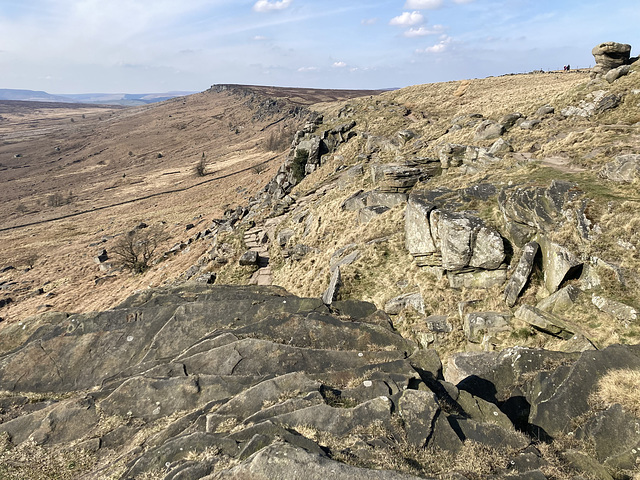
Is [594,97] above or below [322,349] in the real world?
above

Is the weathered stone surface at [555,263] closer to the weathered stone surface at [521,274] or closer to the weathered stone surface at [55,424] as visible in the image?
the weathered stone surface at [521,274]

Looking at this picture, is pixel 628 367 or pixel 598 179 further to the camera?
pixel 598 179

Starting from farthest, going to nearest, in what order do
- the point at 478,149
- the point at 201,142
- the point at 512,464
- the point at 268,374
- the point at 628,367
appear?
the point at 201,142
the point at 478,149
the point at 268,374
the point at 628,367
the point at 512,464

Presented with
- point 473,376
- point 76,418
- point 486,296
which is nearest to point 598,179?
point 486,296

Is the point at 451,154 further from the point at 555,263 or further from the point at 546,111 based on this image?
the point at 555,263

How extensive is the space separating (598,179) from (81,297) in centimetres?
4634

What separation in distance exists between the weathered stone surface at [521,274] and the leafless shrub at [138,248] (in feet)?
126

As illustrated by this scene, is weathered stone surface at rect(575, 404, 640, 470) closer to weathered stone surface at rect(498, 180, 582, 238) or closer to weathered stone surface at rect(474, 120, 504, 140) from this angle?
weathered stone surface at rect(498, 180, 582, 238)

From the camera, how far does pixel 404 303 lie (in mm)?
18500

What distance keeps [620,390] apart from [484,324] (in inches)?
253

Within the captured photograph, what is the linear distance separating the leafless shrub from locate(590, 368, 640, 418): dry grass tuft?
1645 inches

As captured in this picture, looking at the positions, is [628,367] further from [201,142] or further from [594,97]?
[201,142]

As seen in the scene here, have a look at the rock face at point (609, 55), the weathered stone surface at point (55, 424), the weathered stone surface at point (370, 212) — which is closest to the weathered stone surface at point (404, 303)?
the weathered stone surface at point (370, 212)

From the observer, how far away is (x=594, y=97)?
96.2 feet
